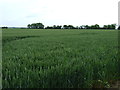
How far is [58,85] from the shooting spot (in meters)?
2.62

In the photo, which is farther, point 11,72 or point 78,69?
point 78,69

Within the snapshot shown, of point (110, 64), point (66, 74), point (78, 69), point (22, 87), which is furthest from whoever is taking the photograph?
point (110, 64)

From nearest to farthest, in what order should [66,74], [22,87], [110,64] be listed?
[22,87] → [66,74] → [110,64]

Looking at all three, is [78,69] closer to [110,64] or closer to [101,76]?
[101,76]

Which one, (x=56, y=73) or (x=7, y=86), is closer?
(x=7, y=86)

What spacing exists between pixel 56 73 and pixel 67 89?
0.52m

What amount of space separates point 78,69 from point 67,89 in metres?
0.84

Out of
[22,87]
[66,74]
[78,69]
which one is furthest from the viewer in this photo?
[78,69]

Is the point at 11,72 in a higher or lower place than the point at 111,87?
higher

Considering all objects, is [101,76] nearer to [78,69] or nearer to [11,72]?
[78,69]

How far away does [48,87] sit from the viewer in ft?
8.30

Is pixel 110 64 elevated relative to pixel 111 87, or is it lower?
elevated

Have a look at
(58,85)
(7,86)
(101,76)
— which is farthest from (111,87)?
(7,86)

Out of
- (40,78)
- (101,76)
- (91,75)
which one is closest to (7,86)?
(40,78)
